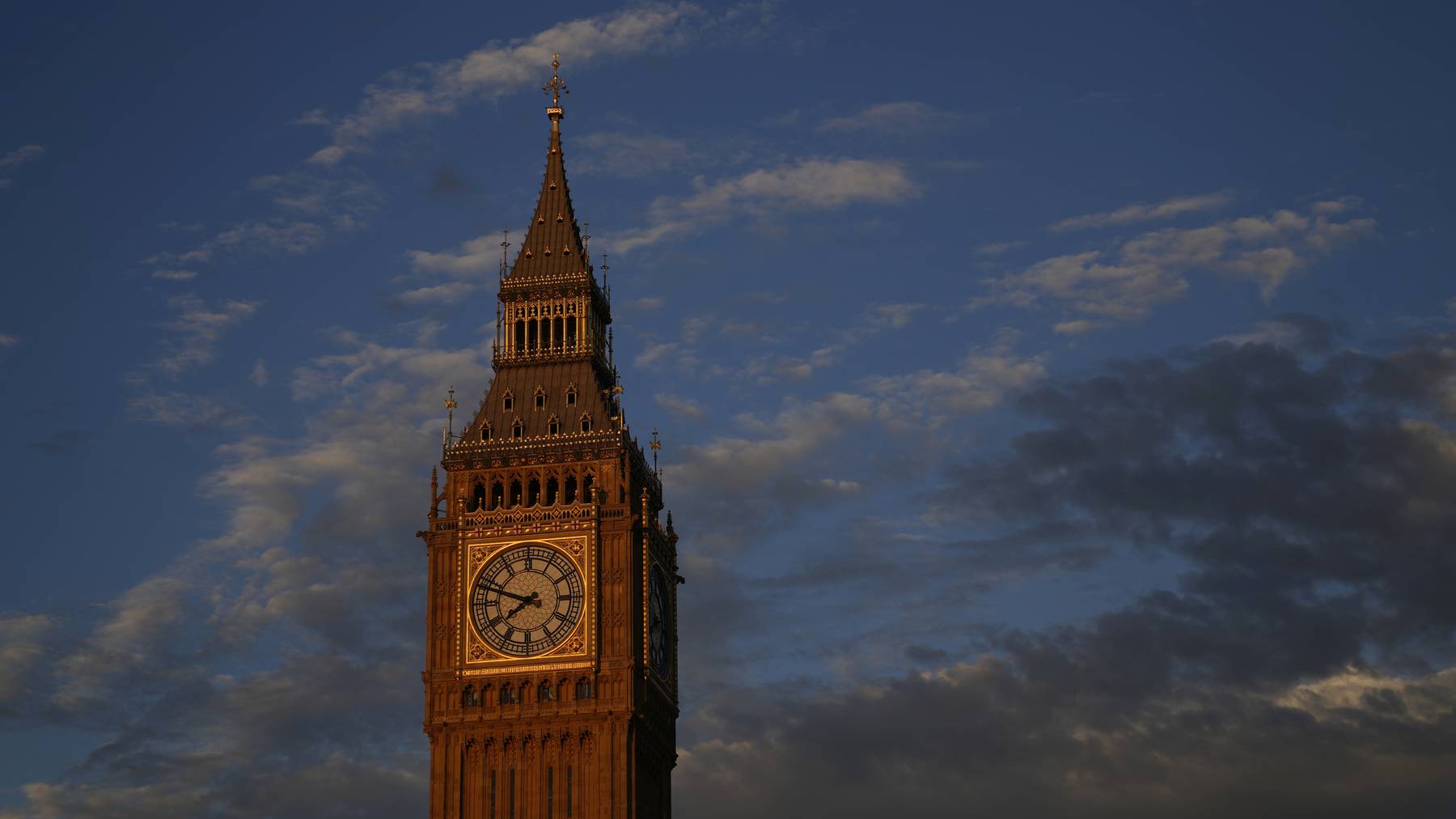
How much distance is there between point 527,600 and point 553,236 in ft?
78.4

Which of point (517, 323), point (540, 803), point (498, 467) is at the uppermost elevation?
point (517, 323)

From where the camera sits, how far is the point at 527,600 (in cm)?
14188

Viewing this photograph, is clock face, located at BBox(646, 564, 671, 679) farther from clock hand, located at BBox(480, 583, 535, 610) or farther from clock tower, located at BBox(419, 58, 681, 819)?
clock hand, located at BBox(480, 583, 535, 610)

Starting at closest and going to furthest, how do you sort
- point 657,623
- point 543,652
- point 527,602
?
1. point 543,652
2. point 527,602
3. point 657,623

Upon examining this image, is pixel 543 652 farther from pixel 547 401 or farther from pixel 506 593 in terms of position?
pixel 547 401

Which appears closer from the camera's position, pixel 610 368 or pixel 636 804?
pixel 636 804

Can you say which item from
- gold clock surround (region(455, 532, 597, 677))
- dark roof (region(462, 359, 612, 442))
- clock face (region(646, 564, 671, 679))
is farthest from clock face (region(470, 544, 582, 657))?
dark roof (region(462, 359, 612, 442))

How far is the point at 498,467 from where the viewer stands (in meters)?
146

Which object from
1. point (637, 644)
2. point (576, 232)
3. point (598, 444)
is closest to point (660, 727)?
point (637, 644)

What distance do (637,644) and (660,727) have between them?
580 centimetres

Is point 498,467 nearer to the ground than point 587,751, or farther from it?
farther from it

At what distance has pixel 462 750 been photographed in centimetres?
13925

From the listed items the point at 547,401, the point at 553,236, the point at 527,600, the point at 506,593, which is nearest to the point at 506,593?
the point at 506,593

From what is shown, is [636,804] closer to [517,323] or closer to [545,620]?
[545,620]
